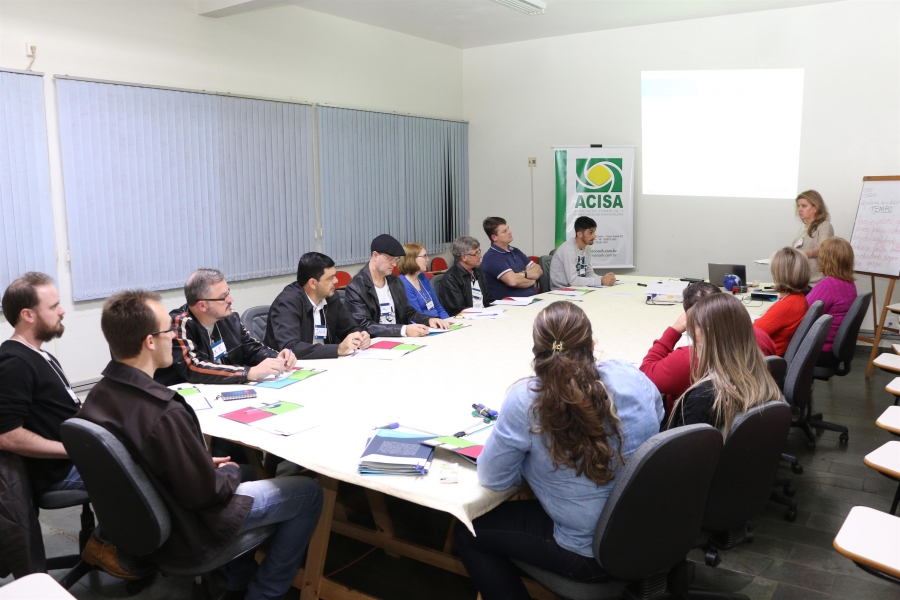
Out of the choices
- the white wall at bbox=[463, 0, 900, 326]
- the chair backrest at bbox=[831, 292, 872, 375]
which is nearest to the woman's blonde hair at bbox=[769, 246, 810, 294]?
the chair backrest at bbox=[831, 292, 872, 375]

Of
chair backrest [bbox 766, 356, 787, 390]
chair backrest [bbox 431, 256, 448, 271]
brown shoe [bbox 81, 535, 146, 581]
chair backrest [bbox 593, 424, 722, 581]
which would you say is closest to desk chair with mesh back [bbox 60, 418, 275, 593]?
brown shoe [bbox 81, 535, 146, 581]

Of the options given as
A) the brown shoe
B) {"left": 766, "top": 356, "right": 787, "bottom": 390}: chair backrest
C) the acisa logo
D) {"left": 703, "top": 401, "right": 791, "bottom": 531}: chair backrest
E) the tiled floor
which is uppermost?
the acisa logo

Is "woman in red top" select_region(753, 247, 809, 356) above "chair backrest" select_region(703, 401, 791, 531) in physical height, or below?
above

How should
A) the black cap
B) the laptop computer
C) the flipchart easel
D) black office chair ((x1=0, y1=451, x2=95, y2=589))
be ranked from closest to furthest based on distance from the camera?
black office chair ((x1=0, y1=451, x2=95, y2=589)) → the black cap → the laptop computer → the flipchart easel

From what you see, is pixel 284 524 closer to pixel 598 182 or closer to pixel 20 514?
pixel 20 514

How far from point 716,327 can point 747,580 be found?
1149 millimetres

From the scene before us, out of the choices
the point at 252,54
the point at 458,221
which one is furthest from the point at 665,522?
the point at 458,221

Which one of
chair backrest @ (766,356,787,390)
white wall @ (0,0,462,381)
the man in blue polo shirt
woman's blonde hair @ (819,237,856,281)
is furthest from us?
the man in blue polo shirt

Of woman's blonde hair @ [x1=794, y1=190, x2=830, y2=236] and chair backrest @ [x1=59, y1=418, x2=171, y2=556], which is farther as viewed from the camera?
woman's blonde hair @ [x1=794, y1=190, x2=830, y2=236]

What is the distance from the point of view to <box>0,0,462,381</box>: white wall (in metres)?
4.75

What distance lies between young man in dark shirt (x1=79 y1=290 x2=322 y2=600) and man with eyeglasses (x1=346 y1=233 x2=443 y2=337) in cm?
190

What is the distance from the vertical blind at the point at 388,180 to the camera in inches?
275

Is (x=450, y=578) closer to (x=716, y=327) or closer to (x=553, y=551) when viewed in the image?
(x=553, y=551)

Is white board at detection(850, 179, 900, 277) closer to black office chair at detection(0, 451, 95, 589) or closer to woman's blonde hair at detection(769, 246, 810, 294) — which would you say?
woman's blonde hair at detection(769, 246, 810, 294)
